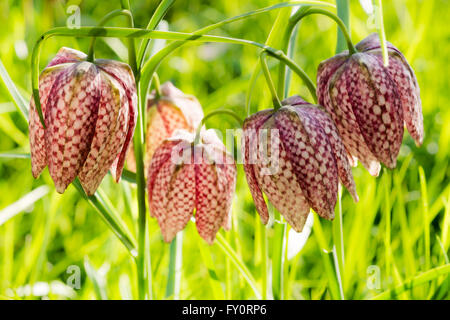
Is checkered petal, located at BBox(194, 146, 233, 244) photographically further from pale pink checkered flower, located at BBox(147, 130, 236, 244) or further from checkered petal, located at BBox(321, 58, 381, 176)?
checkered petal, located at BBox(321, 58, 381, 176)

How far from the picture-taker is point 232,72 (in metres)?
2.65

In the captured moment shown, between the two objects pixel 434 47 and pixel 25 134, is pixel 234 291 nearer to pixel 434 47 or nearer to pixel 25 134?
pixel 25 134

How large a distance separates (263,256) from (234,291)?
0.34m

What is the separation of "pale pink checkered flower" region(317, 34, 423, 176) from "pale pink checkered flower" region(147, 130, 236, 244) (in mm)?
239

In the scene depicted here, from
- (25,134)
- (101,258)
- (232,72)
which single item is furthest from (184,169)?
(232,72)

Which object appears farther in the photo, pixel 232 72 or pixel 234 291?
pixel 232 72

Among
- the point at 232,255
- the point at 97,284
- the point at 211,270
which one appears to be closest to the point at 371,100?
the point at 232,255

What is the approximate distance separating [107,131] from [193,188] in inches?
9.8

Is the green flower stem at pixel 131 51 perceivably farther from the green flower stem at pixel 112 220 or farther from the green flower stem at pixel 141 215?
the green flower stem at pixel 112 220

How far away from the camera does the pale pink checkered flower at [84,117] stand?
0.92 m

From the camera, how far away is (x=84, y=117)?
92cm

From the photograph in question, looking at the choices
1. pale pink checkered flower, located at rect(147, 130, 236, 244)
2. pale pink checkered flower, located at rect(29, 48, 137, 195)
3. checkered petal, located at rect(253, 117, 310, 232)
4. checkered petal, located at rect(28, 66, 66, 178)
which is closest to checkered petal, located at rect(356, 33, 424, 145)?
checkered petal, located at rect(253, 117, 310, 232)

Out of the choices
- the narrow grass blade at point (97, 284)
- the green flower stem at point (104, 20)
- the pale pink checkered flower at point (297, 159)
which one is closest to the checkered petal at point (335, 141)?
the pale pink checkered flower at point (297, 159)

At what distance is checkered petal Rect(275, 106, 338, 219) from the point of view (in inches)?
37.8
